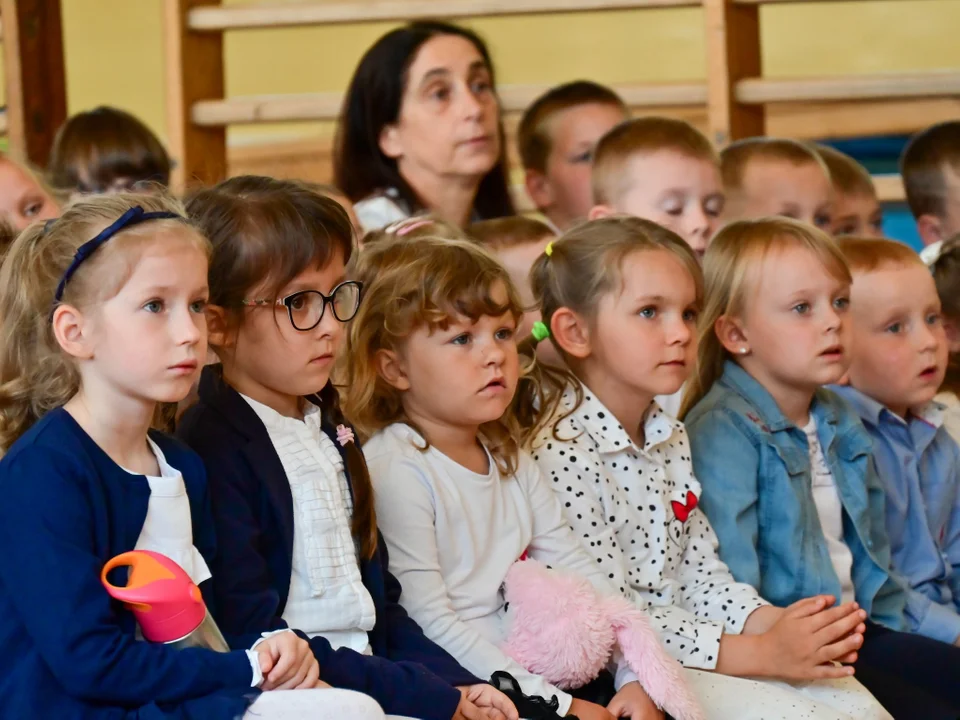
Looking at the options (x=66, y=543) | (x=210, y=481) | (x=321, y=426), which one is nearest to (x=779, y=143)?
(x=321, y=426)

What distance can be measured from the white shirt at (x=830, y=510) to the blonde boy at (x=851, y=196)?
1143 mm

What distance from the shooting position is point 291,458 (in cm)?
167

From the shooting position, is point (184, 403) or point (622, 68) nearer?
point (184, 403)

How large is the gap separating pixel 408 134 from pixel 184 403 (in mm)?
1583

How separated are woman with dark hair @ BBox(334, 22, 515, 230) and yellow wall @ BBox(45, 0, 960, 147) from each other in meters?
1.90

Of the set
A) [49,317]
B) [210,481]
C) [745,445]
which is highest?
[49,317]

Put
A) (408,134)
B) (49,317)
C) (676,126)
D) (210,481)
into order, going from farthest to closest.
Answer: (408,134) < (676,126) < (210,481) < (49,317)

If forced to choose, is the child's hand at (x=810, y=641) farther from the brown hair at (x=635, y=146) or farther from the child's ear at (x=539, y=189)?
the child's ear at (x=539, y=189)

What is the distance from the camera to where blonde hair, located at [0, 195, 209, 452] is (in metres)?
1.45

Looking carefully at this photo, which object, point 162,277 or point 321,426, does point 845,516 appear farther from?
point 162,277

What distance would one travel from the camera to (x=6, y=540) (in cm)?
137

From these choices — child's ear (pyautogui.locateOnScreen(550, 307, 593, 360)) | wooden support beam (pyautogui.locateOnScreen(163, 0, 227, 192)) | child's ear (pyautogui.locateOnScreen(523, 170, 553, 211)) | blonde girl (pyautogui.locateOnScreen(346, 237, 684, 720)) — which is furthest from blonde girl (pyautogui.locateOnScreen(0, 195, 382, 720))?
wooden support beam (pyautogui.locateOnScreen(163, 0, 227, 192))

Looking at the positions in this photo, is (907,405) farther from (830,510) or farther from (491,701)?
(491,701)

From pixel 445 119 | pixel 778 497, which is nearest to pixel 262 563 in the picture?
pixel 778 497
